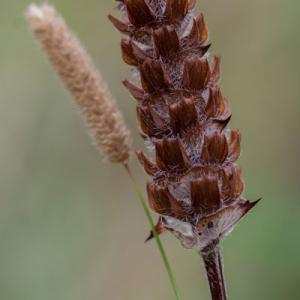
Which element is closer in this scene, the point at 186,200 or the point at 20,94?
the point at 186,200

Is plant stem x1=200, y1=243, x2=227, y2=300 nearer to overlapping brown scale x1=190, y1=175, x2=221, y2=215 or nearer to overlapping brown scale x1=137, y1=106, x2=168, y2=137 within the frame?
overlapping brown scale x1=190, y1=175, x2=221, y2=215

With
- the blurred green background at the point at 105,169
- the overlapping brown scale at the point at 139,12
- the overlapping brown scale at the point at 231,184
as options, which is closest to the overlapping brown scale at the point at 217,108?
the overlapping brown scale at the point at 231,184

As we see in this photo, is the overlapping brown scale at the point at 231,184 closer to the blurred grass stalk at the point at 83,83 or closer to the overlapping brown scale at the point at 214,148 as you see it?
the overlapping brown scale at the point at 214,148

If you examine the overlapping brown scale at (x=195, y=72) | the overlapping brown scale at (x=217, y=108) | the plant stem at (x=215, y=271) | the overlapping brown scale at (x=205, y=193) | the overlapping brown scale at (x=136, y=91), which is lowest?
the plant stem at (x=215, y=271)

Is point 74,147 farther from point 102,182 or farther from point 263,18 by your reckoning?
point 263,18

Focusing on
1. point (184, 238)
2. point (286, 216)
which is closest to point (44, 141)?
point (286, 216)

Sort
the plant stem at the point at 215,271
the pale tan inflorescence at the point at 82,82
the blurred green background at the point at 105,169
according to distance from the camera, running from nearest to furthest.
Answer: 1. the plant stem at the point at 215,271
2. the pale tan inflorescence at the point at 82,82
3. the blurred green background at the point at 105,169
